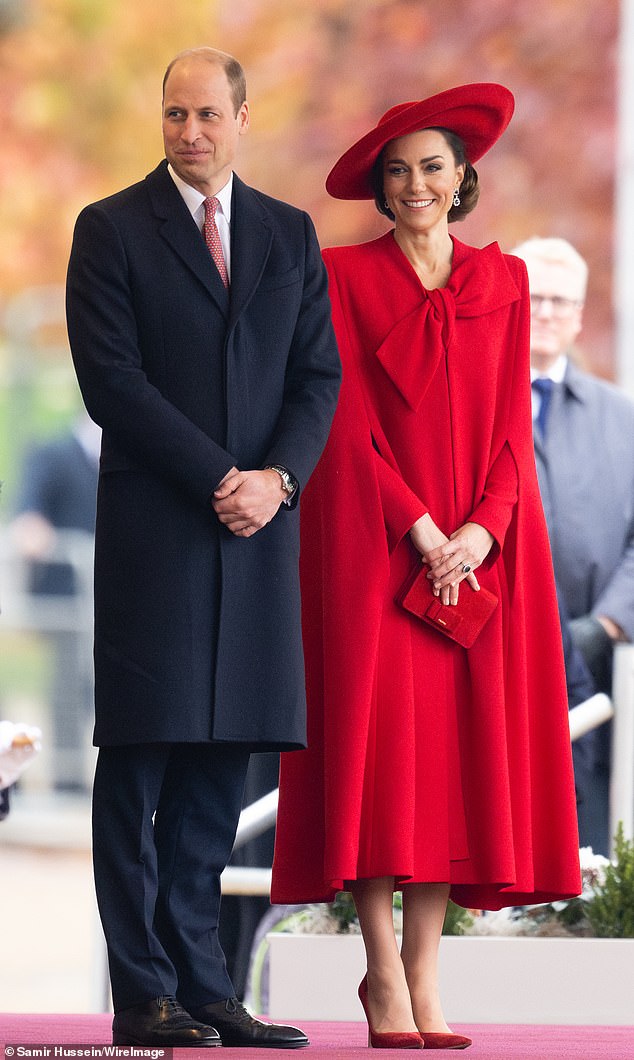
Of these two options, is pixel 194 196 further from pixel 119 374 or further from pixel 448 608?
pixel 448 608

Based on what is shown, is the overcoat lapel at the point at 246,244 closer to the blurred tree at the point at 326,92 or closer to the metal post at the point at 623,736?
the blurred tree at the point at 326,92

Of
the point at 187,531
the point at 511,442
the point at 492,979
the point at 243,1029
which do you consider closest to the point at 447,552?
the point at 511,442

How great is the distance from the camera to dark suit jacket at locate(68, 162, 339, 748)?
2.64 metres

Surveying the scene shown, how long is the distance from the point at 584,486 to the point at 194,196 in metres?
2.40

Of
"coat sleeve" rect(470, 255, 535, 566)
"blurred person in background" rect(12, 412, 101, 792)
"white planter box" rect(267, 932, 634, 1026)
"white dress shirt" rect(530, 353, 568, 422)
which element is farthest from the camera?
"blurred person in background" rect(12, 412, 101, 792)

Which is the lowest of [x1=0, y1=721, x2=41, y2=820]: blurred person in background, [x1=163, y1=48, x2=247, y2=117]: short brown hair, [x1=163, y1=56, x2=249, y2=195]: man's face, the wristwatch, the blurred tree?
[x1=0, y1=721, x2=41, y2=820]: blurred person in background

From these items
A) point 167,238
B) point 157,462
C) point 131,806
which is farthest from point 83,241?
point 131,806

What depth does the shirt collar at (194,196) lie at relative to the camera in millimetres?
2799

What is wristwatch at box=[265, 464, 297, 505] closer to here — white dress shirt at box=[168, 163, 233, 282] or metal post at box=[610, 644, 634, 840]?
white dress shirt at box=[168, 163, 233, 282]

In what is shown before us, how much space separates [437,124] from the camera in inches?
120

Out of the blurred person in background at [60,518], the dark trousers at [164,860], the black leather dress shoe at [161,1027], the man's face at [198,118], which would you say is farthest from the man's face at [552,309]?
the black leather dress shoe at [161,1027]

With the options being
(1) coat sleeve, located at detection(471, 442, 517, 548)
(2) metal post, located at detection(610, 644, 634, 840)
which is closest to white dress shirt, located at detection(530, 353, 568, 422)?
(2) metal post, located at detection(610, 644, 634, 840)

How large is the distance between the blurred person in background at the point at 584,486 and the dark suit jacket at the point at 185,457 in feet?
7.26

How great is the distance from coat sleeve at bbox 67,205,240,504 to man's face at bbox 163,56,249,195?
0.54ft
